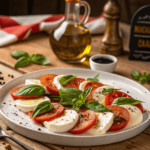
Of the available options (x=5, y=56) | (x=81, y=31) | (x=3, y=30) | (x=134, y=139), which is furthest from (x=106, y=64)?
(x=3, y=30)

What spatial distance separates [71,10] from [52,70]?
504 millimetres

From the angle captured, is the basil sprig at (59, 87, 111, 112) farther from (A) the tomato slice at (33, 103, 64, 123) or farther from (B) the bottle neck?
(B) the bottle neck

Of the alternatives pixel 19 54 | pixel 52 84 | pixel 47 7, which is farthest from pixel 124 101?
pixel 47 7

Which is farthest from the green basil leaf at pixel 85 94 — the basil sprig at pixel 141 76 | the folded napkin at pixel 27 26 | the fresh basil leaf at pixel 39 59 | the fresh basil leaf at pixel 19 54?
the folded napkin at pixel 27 26

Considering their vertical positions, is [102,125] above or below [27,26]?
below

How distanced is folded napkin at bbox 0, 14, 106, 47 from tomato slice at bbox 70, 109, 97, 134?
1.44 meters

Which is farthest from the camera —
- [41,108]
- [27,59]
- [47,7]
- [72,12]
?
[47,7]

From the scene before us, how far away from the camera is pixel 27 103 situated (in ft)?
4.35

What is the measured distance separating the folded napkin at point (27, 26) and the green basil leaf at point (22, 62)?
0.44 meters

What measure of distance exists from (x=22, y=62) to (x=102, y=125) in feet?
3.56

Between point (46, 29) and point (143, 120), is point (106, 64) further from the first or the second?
point (46, 29)

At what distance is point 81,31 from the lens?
1.97m

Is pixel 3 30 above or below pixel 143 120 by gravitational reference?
above

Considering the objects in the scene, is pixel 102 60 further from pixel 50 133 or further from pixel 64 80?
pixel 50 133
